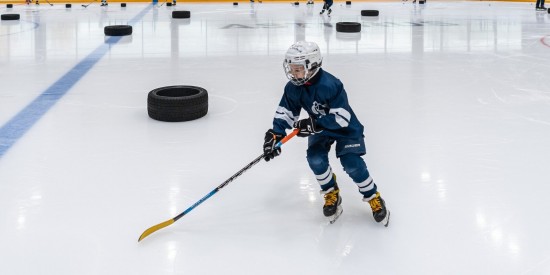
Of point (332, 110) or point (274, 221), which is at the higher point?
point (332, 110)

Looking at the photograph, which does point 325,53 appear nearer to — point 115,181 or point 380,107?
point 380,107

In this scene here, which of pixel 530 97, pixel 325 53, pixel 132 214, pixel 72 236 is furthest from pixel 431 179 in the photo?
pixel 325 53

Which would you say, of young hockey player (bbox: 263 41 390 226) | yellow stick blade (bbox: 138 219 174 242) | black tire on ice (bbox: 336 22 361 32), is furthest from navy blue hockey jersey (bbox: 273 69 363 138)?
black tire on ice (bbox: 336 22 361 32)

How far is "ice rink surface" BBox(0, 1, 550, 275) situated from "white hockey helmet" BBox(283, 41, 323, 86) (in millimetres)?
666

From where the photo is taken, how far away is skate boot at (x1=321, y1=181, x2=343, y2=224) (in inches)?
98.4

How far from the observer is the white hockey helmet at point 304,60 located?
2291 millimetres

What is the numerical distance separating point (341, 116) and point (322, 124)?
0.32 feet

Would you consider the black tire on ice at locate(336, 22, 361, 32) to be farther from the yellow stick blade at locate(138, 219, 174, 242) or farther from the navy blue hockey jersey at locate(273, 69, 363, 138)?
the yellow stick blade at locate(138, 219, 174, 242)

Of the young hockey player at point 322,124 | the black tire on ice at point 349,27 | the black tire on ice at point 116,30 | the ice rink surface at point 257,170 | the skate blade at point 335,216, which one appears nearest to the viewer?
the ice rink surface at point 257,170

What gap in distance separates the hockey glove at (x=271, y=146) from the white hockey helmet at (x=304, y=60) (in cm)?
27

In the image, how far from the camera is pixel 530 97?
4867 millimetres

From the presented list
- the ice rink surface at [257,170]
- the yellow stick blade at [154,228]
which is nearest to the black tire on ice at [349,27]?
the ice rink surface at [257,170]

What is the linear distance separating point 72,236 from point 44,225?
187mm

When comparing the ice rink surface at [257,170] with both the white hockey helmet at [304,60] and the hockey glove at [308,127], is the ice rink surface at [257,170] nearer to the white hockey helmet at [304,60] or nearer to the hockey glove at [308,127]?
the hockey glove at [308,127]
